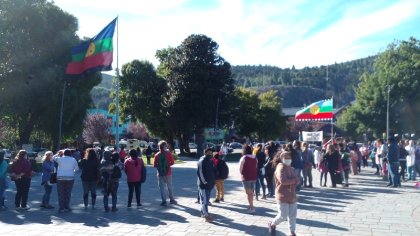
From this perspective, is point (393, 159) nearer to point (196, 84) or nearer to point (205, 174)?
point (205, 174)

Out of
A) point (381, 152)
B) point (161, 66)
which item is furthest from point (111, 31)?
point (161, 66)

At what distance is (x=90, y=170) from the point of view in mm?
12109

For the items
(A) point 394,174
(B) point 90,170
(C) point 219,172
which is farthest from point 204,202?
(A) point 394,174

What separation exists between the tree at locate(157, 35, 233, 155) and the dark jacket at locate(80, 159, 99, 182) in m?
32.4

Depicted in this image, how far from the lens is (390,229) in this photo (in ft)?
30.5

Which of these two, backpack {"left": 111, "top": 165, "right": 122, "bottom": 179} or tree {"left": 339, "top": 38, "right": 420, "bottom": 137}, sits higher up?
tree {"left": 339, "top": 38, "right": 420, "bottom": 137}

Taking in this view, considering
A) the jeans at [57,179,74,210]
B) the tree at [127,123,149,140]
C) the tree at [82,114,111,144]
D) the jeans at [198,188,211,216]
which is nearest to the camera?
the jeans at [198,188,211,216]

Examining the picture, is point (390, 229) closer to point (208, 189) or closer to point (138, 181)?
point (208, 189)

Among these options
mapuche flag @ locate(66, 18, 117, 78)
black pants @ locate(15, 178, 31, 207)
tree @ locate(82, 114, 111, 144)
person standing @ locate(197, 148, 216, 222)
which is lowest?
black pants @ locate(15, 178, 31, 207)

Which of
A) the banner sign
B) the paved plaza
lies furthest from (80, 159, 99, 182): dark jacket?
the banner sign

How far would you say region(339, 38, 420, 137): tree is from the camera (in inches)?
2093

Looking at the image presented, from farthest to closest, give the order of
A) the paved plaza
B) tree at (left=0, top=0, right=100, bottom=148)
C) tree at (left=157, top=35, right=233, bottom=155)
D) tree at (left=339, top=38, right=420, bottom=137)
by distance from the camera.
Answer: tree at (left=339, top=38, right=420, bottom=137)
tree at (left=157, top=35, right=233, bottom=155)
tree at (left=0, top=0, right=100, bottom=148)
the paved plaza

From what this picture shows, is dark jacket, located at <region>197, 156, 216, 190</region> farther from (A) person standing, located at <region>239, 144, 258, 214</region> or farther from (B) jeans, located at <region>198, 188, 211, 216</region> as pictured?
(A) person standing, located at <region>239, 144, 258, 214</region>

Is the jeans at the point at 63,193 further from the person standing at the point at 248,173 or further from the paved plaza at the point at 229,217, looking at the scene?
the person standing at the point at 248,173
